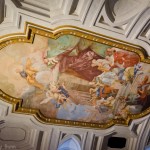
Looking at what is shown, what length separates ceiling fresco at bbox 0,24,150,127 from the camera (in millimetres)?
5922

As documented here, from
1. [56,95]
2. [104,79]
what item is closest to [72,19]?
[104,79]

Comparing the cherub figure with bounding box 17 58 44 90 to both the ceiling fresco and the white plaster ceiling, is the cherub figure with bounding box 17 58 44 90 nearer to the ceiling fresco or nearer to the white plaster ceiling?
the ceiling fresco

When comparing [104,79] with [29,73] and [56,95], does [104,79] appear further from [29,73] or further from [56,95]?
[29,73]

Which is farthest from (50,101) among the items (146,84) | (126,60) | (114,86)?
(146,84)

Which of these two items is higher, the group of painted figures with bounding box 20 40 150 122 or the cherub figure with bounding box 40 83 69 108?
the group of painted figures with bounding box 20 40 150 122

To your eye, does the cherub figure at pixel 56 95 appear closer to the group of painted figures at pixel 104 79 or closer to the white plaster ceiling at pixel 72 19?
the group of painted figures at pixel 104 79

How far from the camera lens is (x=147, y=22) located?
6.02 m

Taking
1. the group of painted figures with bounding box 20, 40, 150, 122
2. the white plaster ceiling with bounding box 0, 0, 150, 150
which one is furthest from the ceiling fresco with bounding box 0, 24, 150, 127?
the white plaster ceiling with bounding box 0, 0, 150, 150

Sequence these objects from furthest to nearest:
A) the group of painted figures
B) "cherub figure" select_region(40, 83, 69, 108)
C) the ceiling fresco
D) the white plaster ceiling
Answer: "cherub figure" select_region(40, 83, 69, 108), the group of painted figures, the ceiling fresco, the white plaster ceiling

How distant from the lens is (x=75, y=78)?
6.66 m

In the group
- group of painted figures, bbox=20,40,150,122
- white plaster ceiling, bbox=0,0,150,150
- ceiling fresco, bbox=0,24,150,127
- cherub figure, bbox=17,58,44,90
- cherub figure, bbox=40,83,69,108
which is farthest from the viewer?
cherub figure, bbox=40,83,69,108

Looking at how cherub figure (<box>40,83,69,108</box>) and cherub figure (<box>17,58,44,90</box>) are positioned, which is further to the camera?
cherub figure (<box>40,83,69,108</box>)

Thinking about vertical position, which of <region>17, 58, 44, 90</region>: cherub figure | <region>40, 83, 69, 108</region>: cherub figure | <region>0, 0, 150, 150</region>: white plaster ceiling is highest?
<region>0, 0, 150, 150</region>: white plaster ceiling

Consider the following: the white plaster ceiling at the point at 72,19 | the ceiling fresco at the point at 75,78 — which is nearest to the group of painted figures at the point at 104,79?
the ceiling fresco at the point at 75,78
